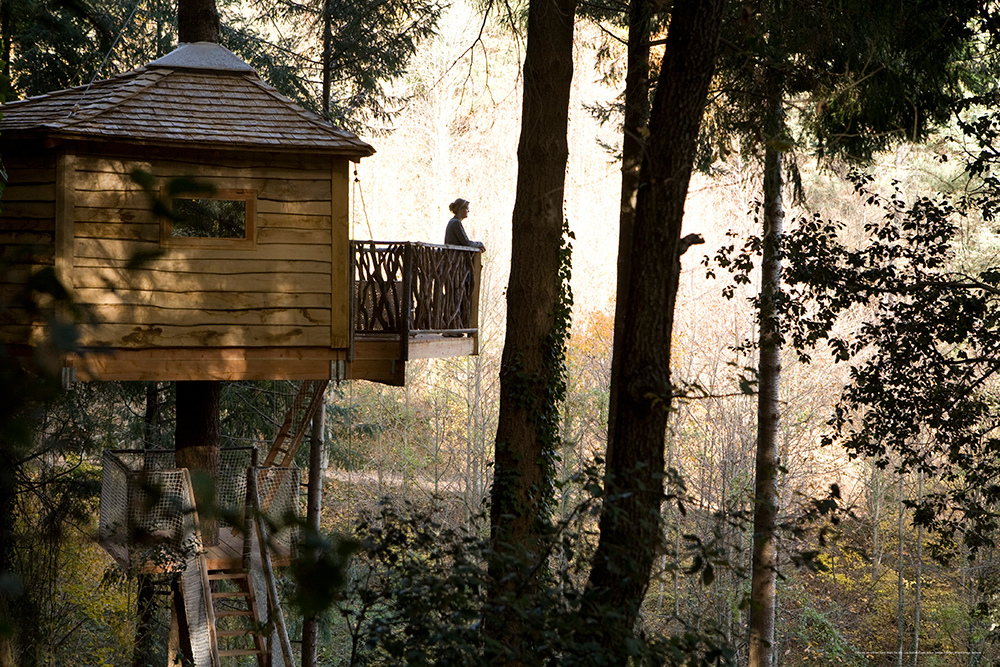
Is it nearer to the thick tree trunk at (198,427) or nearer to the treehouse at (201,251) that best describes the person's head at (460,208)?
the treehouse at (201,251)

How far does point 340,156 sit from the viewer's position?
331 inches

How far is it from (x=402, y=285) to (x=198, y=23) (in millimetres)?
Result: 4068

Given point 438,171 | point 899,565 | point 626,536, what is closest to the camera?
point 626,536

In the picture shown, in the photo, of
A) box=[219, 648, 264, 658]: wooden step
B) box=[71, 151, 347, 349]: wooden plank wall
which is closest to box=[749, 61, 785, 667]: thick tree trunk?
box=[71, 151, 347, 349]: wooden plank wall

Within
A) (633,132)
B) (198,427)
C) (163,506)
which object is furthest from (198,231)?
(633,132)

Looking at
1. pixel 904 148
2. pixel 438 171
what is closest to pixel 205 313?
pixel 904 148

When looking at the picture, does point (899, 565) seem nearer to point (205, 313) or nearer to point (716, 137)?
point (716, 137)

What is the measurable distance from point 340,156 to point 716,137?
5.38 meters

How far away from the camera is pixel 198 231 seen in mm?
7902

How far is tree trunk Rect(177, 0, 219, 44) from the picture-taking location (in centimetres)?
1020

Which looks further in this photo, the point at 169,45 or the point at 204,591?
the point at 169,45

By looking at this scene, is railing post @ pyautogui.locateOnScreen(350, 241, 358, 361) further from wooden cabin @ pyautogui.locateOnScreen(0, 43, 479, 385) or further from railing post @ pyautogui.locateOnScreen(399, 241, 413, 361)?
railing post @ pyautogui.locateOnScreen(399, 241, 413, 361)

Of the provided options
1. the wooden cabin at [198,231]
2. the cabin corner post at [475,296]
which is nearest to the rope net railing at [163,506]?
the wooden cabin at [198,231]

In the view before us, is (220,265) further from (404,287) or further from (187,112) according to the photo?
(404,287)
